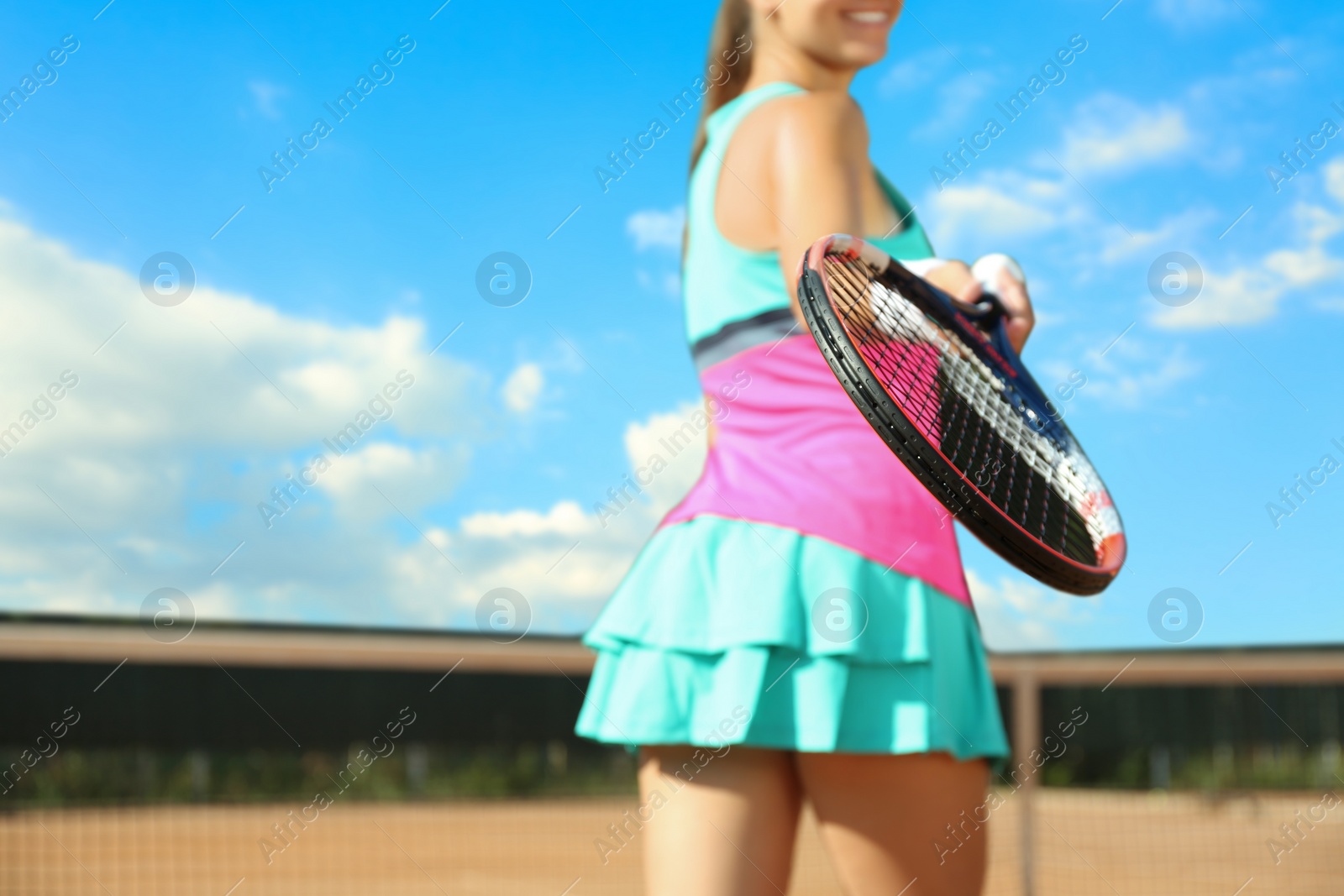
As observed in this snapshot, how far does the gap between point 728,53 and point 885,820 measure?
1.23 m

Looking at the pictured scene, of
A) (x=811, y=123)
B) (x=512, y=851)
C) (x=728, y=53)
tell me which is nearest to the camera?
(x=811, y=123)

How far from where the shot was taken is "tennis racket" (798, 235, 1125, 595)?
142 cm

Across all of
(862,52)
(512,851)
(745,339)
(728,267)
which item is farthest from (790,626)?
(512,851)

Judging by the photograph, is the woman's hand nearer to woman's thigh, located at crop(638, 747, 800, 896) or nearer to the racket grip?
the racket grip

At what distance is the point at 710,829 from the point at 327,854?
9.26 meters

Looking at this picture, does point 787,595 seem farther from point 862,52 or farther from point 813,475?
point 862,52

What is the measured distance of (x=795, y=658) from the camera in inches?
59.4

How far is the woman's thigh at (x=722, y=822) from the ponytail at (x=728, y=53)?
94cm

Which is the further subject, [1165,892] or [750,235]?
[1165,892]

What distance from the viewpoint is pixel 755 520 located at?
157cm

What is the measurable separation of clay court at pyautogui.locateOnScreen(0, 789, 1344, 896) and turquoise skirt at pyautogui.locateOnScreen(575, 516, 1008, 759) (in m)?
6.38

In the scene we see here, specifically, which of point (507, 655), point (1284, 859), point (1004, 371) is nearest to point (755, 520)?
point (1004, 371)

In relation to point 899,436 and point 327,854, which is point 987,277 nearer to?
point 899,436

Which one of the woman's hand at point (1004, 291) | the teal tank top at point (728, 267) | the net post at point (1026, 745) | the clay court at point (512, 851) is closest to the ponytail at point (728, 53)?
the teal tank top at point (728, 267)
